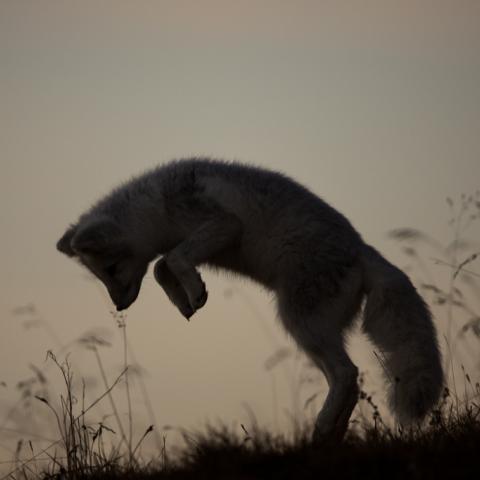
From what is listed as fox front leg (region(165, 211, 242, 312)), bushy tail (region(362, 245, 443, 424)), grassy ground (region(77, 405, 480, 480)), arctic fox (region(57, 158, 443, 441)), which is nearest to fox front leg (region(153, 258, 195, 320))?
arctic fox (region(57, 158, 443, 441))

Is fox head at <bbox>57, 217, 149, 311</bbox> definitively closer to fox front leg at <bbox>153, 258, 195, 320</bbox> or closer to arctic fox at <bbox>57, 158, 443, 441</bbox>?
arctic fox at <bbox>57, 158, 443, 441</bbox>

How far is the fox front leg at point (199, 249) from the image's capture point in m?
4.66

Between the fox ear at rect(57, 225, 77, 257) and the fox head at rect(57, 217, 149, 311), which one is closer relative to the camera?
the fox head at rect(57, 217, 149, 311)

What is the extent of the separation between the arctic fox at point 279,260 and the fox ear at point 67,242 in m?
0.03

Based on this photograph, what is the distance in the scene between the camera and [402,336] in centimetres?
455

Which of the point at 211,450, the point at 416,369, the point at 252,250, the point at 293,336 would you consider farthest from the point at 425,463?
the point at 252,250

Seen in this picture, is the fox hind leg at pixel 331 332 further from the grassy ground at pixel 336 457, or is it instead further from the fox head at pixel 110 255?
the fox head at pixel 110 255

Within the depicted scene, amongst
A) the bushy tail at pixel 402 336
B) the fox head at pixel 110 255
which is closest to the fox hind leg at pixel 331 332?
the bushy tail at pixel 402 336

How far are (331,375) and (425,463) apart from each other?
1408 millimetres

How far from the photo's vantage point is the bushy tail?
417cm

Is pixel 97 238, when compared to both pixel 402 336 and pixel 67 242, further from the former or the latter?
pixel 402 336

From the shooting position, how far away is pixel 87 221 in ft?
17.4

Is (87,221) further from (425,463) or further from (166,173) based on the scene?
(425,463)

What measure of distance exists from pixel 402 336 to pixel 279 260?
78 centimetres
